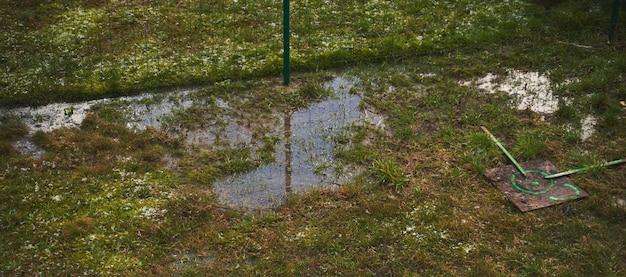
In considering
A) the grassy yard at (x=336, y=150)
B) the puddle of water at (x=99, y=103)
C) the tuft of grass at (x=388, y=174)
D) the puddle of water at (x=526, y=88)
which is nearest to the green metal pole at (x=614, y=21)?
the grassy yard at (x=336, y=150)

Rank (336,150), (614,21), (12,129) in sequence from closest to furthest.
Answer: (336,150) < (12,129) < (614,21)

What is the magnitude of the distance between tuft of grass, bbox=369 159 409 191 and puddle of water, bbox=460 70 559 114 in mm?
2059

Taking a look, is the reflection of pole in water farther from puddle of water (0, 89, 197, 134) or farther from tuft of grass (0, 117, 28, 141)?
tuft of grass (0, 117, 28, 141)

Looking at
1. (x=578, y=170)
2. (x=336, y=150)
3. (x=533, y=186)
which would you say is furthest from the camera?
(x=336, y=150)

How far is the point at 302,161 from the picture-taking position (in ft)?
23.0

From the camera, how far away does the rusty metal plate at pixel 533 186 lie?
20.9ft

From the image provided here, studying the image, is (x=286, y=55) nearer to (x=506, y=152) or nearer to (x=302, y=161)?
(x=302, y=161)

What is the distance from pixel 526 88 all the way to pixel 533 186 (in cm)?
206

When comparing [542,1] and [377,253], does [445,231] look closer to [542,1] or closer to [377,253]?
[377,253]

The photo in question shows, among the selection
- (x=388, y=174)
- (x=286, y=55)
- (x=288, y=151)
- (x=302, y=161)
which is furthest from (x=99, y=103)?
(x=388, y=174)

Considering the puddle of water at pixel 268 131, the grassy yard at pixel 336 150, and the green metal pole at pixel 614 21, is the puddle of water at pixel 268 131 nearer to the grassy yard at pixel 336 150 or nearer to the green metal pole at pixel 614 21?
the grassy yard at pixel 336 150

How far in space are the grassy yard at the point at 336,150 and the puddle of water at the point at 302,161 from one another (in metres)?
0.15

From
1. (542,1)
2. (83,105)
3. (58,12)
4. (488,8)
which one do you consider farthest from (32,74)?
(542,1)

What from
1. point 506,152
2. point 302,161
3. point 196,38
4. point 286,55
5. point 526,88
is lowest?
point 302,161
